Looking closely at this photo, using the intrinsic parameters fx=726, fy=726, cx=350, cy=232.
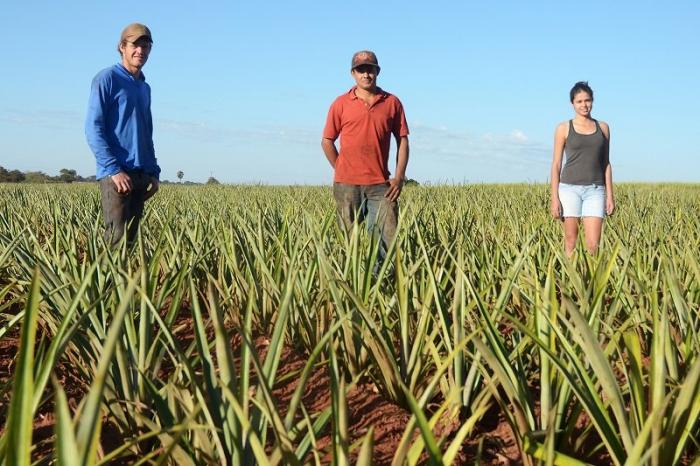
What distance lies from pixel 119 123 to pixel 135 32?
465 mm

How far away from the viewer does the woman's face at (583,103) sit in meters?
4.43

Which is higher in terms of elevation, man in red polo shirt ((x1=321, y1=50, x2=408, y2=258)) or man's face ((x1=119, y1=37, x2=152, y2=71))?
man's face ((x1=119, y1=37, x2=152, y2=71))

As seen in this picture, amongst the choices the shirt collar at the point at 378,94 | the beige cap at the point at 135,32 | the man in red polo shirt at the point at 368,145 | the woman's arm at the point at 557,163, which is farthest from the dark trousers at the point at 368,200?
the beige cap at the point at 135,32

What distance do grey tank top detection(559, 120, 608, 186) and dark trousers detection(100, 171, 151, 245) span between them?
102 inches

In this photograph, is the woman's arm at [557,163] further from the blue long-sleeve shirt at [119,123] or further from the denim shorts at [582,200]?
the blue long-sleeve shirt at [119,123]

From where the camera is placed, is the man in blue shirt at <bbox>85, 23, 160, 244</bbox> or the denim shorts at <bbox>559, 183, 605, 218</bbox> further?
the denim shorts at <bbox>559, 183, 605, 218</bbox>

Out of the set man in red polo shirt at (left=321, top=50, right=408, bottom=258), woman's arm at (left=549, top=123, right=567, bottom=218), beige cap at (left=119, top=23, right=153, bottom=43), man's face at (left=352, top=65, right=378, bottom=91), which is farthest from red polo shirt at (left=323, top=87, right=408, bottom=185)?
beige cap at (left=119, top=23, right=153, bottom=43)

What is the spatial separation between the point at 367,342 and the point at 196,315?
0.56m

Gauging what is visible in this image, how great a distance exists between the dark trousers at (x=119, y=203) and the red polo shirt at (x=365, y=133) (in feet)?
3.88

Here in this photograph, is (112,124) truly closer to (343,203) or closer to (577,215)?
(343,203)

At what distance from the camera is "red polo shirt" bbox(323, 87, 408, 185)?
4281 mm

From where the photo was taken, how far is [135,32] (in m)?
3.52

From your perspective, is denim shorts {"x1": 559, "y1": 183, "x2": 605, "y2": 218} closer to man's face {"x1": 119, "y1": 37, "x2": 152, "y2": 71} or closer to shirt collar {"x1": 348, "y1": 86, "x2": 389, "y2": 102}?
shirt collar {"x1": 348, "y1": 86, "x2": 389, "y2": 102}

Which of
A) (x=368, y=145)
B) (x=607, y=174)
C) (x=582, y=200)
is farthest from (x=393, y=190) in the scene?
(x=607, y=174)
